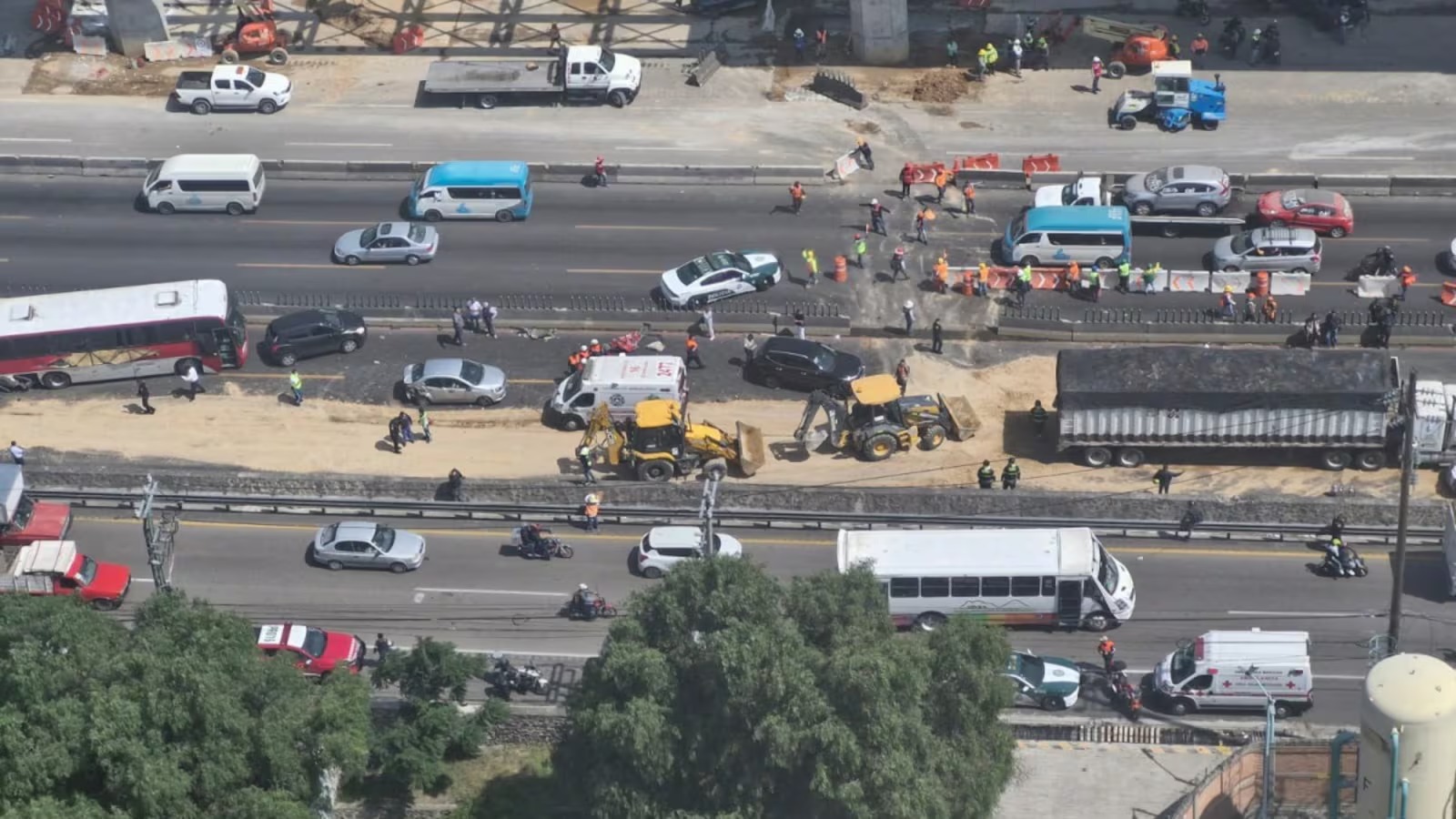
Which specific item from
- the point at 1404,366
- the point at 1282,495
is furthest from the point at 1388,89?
the point at 1282,495

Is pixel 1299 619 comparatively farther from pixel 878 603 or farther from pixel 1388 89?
pixel 1388 89

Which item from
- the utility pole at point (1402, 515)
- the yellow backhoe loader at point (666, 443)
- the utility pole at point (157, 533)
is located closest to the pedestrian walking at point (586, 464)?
the yellow backhoe loader at point (666, 443)

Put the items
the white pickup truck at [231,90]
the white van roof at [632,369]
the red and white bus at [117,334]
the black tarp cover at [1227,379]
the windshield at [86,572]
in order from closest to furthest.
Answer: the windshield at [86,572], the black tarp cover at [1227,379], the white van roof at [632,369], the red and white bus at [117,334], the white pickup truck at [231,90]

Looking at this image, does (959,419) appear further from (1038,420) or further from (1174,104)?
(1174,104)

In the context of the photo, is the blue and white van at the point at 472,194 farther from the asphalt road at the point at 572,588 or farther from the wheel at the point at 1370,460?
the wheel at the point at 1370,460

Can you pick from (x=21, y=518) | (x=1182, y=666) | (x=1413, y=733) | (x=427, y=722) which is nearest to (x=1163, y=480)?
(x=1182, y=666)

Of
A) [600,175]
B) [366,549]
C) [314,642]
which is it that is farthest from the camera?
[600,175]

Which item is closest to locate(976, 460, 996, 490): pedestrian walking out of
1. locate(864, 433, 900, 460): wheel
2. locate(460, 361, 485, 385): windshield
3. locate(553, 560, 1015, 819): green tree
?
locate(864, 433, 900, 460): wheel
